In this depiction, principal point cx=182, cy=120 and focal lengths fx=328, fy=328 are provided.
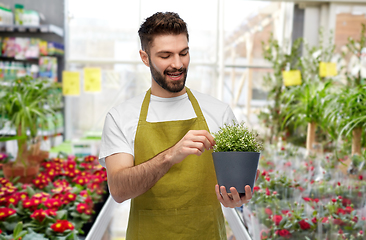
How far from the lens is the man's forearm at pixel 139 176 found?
0.90 m

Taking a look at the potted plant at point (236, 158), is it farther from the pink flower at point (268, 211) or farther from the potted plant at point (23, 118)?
the potted plant at point (23, 118)

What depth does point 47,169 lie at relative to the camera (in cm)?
242

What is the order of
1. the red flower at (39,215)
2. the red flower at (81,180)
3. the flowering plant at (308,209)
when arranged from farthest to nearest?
the red flower at (81,180), the red flower at (39,215), the flowering plant at (308,209)

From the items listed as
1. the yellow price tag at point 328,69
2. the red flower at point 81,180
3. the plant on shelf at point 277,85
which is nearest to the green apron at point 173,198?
the red flower at point 81,180

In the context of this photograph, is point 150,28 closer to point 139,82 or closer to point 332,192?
point 332,192

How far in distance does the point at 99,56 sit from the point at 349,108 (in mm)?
3097

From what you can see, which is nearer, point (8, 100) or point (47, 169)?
point (8, 100)

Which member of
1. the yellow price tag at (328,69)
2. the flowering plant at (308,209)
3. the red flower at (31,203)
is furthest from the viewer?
the yellow price tag at (328,69)

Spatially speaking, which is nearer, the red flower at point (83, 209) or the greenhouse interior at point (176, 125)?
the greenhouse interior at point (176, 125)

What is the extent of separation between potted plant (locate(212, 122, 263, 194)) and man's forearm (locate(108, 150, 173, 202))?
0.47 ft

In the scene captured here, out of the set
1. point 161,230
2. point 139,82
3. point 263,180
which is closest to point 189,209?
point 161,230

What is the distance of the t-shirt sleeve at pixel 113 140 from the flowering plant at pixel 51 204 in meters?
0.67

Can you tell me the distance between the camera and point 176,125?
1114 mm

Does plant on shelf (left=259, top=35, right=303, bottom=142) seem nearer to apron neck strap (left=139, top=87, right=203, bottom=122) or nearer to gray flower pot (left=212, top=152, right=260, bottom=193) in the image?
apron neck strap (left=139, top=87, right=203, bottom=122)
